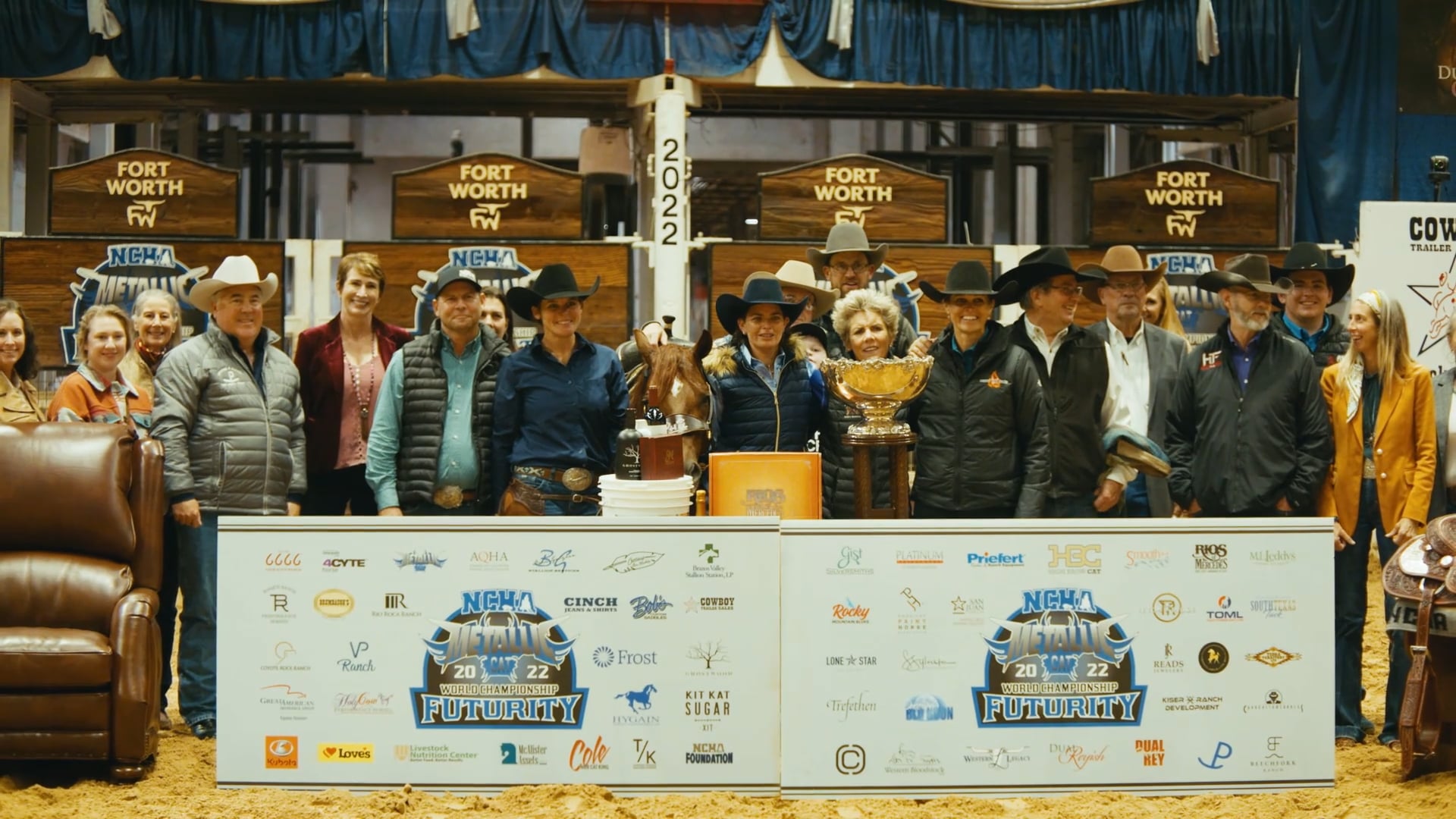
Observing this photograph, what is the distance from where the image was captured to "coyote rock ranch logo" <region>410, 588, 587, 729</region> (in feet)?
13.9

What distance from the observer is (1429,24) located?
33.4ft

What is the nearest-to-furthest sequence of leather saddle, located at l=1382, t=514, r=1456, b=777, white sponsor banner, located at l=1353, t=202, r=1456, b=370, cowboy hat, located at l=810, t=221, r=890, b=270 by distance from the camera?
leather saddle, located at l=1382, t=514, r=1456, b=777 < cowboy hat, located at l=810, t=221, r=890, b=270 < white sponsor banner, located at l=1353, t=202, r=1456, b=370

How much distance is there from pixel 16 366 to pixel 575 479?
238 cm

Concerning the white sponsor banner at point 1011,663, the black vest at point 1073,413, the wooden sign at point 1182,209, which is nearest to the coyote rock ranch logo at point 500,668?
the white sponsor banner at point 1011,663

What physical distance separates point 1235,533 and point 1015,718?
2.92ft

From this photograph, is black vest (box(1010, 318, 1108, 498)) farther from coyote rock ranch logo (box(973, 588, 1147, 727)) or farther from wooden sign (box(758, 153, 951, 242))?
wooden sign (box(758, 153, 951, 242))

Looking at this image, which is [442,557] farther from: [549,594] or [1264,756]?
[1264,756]

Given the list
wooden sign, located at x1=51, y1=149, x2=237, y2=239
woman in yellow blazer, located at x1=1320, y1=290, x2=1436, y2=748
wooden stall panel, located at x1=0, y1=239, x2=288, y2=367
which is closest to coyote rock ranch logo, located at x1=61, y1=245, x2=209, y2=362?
wooden stall panel, located at x1=0, y1=239, x2=288, y2=367

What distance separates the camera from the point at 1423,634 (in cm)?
464

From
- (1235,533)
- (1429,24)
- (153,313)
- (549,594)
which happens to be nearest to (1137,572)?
(1235,533)

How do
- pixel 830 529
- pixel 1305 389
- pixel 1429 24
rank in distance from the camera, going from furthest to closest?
pixel 1429 24 → pixel 1305 389 → pixel 830 529

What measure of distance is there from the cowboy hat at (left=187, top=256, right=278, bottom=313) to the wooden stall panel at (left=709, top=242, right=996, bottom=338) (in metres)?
3.84

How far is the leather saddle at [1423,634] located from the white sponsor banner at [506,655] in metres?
2.16

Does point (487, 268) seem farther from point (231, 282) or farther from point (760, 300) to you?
point (760, 300)
